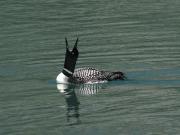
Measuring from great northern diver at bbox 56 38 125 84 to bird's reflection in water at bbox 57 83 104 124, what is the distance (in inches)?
5.8

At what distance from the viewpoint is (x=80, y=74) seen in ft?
69.5

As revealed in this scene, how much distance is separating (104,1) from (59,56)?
30.5 feet

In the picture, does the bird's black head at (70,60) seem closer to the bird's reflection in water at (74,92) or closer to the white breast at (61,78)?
the white breast at (61,78)

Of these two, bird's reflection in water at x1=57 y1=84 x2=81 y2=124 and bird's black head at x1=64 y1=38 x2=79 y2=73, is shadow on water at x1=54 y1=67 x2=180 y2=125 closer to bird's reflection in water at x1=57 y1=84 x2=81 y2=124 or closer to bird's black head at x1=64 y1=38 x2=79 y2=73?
bird's reflection in water at x1=57 y1=84 x2=81 y2=124

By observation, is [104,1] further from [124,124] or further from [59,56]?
[124,124]

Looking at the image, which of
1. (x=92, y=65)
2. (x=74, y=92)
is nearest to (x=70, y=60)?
(x=92, y=65)

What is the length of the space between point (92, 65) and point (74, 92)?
2480mm

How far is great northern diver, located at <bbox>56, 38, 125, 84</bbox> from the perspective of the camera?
68.0 ft

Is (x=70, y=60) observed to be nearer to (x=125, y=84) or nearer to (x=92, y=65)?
(x=92, y=65)

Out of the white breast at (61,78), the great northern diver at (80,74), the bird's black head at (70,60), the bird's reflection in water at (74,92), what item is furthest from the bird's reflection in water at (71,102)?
the bird's black head at (70,60)

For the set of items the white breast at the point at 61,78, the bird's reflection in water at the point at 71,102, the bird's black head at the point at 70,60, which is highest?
the bird's black head at the point at 70,60

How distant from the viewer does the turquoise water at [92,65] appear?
1712cm

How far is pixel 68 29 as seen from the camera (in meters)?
27.6

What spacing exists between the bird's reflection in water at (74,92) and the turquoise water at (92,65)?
0.02 meters
